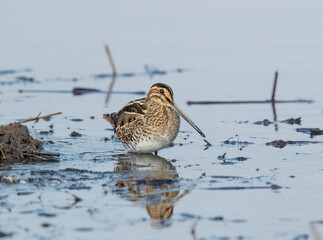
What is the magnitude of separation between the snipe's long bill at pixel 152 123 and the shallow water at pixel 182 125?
0.18 meters

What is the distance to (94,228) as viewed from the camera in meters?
6.17

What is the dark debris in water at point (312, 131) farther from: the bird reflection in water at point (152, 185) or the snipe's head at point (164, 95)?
the bird reflection in water at point (152, 185)

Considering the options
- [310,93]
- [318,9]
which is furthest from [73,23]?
[310,93]

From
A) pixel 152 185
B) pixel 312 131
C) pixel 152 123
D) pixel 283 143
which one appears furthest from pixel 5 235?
pixel 312 131

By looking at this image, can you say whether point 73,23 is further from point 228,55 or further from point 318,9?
point 318,9

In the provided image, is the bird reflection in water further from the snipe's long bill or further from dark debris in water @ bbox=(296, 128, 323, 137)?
dark debris in water @ bbox=(296, 128, 323, 137)

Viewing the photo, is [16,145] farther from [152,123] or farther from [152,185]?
[152,185]

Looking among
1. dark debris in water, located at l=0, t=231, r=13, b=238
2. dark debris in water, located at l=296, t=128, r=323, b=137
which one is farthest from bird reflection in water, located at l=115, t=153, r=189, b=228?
dark debris in water, located at l=296, t=128, r=323, b=137

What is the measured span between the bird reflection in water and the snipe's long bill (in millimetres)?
245

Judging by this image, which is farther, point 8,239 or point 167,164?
point 167,164

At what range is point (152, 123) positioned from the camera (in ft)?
31.2

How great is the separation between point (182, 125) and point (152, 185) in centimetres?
395

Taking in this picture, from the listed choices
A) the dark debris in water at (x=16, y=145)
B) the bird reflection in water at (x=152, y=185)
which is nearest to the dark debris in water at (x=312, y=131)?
the bird reflection in water at (x=152, y=185)

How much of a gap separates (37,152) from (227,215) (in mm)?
2900
